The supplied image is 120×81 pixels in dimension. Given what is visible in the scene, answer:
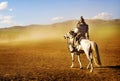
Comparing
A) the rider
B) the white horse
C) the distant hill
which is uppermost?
the rider

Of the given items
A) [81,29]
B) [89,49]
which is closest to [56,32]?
[81,29]

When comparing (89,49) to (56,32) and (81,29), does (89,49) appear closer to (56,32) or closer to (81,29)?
(81,29)

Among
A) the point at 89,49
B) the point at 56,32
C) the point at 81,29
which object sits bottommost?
the point at 56,32

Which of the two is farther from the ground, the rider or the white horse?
the rider

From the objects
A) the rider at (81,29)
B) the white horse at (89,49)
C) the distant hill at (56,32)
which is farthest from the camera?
the distant hill at (56,32)

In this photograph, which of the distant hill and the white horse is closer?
the white horse

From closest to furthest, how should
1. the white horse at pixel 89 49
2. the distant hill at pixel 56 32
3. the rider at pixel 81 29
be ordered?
the white horse at pixel 89 49 → the rider at pixel 81 29 → the distant hill at pixel 56 32

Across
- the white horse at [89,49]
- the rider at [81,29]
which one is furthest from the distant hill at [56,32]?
the white horse at [89,49]

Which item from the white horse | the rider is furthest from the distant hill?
the white horse

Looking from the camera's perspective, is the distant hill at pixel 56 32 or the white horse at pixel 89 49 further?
the distant hill at pixel 56 32

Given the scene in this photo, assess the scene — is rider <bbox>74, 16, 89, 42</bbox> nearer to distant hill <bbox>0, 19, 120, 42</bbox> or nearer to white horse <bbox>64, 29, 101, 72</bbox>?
white horse <bbox>64, 29, 101, 72</bbox>

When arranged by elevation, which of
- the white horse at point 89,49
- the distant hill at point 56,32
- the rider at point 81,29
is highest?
the rider at point 81,29

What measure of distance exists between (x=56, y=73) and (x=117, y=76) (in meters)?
3.00

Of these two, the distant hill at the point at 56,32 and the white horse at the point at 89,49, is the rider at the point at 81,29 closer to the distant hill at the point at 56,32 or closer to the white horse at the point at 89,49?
the white horse at the point at 89,49
